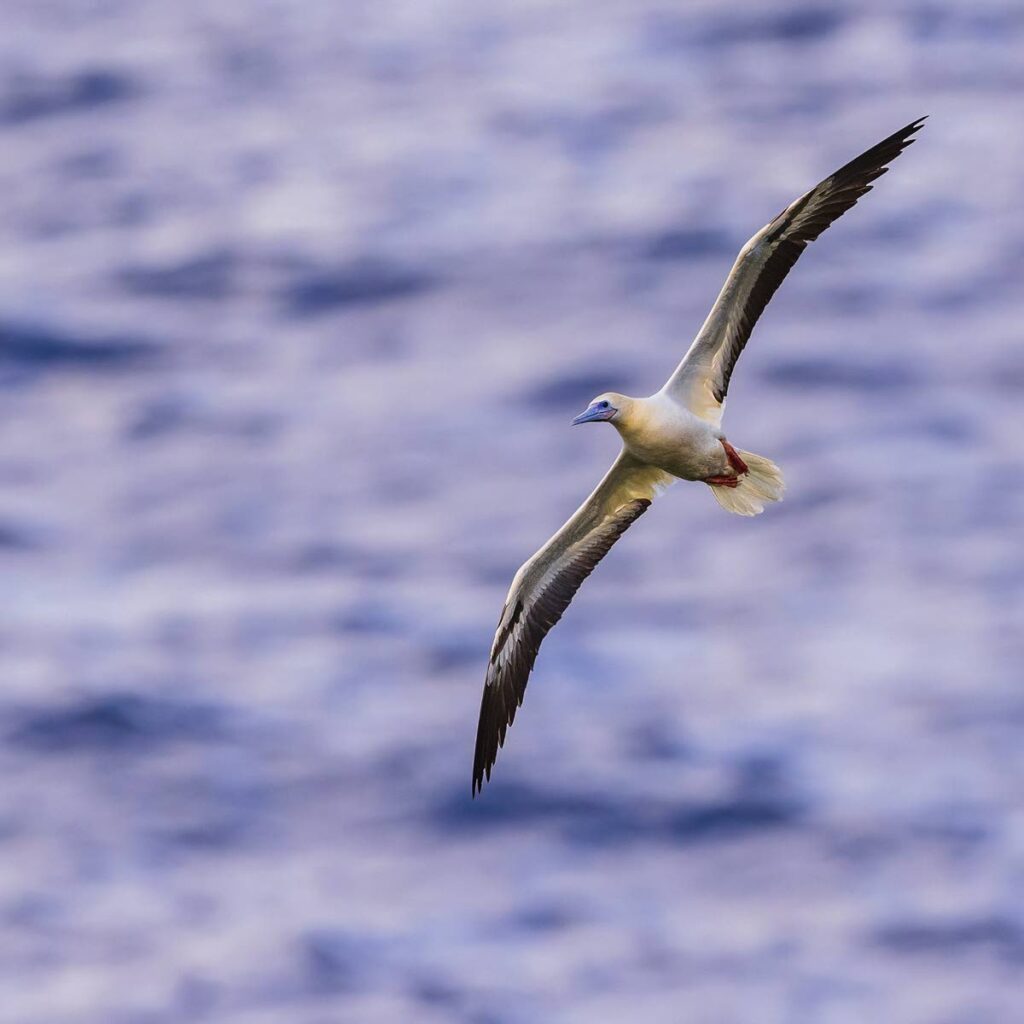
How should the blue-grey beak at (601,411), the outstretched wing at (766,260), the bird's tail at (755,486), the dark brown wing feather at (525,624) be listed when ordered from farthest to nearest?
the dark brown wing feather at (525,624)
the bird's tail at (755,486)
the blue-grey beak at (601,411)
the outstretched wing at (766,260)

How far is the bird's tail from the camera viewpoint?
1884 centimetres

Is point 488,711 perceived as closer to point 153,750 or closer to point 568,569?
point 568,569

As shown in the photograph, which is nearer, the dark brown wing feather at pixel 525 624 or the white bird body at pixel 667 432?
the white bird body at pixel 667 432

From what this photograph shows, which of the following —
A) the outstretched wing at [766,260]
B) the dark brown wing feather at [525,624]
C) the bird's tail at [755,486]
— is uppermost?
the outstretched wing at [766,260]

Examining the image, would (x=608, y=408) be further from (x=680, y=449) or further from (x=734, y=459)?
(x=734, y=459)

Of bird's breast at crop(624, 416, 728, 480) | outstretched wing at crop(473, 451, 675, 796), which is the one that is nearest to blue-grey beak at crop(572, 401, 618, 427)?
bird's breast at crop(624, 416, 728, 480)

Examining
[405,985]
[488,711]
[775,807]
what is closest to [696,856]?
[775,807]

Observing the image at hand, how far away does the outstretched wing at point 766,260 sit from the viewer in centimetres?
1742

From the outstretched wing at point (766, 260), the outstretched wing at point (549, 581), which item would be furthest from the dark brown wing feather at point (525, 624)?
the outstretched wing at point (766, 260)

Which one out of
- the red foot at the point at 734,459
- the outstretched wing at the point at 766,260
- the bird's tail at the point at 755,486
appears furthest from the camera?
the bird's tail at the point at 755,486

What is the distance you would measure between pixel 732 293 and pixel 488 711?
4.18 metres

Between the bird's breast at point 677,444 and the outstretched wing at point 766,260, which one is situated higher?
the outstretched wing at point 766,260

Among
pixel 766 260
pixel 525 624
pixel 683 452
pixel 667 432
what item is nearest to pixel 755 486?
pixel 683 452

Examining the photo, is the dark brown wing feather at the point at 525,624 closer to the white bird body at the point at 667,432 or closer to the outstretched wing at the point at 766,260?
the white bird body at the point at 667,432
